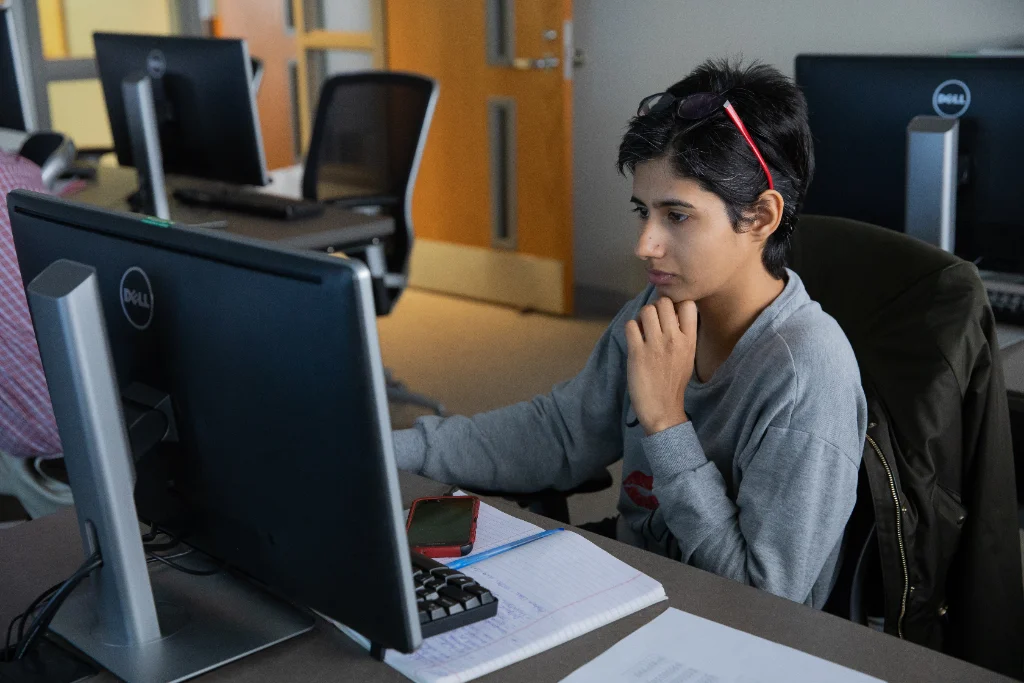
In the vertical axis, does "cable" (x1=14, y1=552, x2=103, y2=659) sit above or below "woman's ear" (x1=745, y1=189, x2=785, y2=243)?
below

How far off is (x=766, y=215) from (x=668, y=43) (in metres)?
3.05

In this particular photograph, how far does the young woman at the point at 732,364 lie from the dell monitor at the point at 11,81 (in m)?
2.20

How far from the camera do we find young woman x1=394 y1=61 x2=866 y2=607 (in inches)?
49.1

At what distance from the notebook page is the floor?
2.26 m

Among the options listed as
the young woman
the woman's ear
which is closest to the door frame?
the young woman

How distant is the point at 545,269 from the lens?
466cm

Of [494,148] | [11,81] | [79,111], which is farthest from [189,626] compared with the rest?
[79,111]

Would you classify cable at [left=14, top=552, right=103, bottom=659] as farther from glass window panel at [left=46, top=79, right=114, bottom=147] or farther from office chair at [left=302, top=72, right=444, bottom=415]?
glass window panel at [left=46, top=79, right=114, bottom=147]

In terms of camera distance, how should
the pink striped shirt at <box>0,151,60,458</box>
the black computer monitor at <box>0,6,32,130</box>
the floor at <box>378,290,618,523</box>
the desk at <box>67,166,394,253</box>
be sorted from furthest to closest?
1. the floor at <box>378,290,618,523</box>
2. the black computer monitor at <box>0,6,32,130</box>
3. the desk at <box>67,166,394,253</box>
4. the pink striped shirt at <box>0,151,60,458</box>

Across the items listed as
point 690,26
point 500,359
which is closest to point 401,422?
point 500,359

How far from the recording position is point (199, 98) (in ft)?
9.43

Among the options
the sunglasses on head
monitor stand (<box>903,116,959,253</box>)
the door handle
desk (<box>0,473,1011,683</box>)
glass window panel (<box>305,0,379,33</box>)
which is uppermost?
glass window panel (<box>305,0,379,33</box>)

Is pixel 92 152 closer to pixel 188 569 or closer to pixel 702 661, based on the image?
pixel 188 569

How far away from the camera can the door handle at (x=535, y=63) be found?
4371 millimetres
